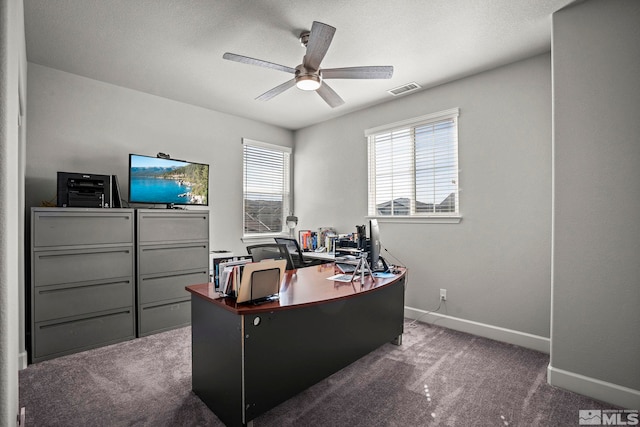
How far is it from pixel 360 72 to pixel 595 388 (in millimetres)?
2802

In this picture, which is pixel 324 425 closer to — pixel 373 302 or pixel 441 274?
pixel 373 302

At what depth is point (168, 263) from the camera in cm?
342

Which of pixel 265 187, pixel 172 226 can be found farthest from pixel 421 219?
pixel 172 226

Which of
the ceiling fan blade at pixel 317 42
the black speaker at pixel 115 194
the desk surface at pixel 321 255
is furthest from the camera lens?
the desk surface at pixel 321 255

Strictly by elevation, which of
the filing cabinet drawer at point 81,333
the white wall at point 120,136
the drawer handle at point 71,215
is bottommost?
the filing cabinet drawer at point 81,333

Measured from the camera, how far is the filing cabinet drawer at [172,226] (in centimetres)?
326

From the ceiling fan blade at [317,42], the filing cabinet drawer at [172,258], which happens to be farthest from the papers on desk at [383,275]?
the filing cabinet drawer at [172,258]

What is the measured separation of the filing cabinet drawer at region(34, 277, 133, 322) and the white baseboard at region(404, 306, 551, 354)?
3.15m

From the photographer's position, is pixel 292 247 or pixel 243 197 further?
pixel 243 197

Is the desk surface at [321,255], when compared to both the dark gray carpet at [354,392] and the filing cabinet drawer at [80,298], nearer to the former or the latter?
the dark gray carpet at [354,392]

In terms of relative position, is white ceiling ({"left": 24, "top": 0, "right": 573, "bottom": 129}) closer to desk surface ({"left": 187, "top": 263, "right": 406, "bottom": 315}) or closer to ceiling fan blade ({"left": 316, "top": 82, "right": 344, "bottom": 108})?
ceiling fan blade ({"left": 316, "top": 82, "right": 344, "bottom": 108})

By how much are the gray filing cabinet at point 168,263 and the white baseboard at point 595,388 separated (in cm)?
343

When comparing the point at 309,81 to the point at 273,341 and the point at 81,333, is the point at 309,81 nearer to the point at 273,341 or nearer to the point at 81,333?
the point at 273,341

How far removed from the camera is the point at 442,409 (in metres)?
2.02
